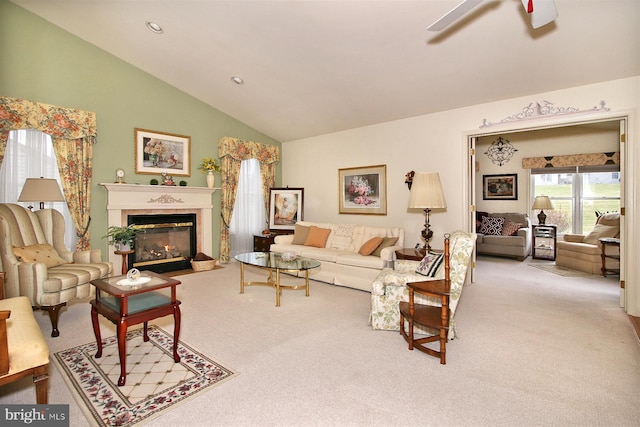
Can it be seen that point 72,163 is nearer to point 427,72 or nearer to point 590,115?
point 427,72

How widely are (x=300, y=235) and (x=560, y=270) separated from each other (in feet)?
15.9

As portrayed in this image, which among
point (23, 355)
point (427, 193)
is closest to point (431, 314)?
point (427, 193)

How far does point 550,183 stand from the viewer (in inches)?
298

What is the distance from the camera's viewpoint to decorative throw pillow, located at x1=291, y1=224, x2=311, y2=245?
5.96 metres

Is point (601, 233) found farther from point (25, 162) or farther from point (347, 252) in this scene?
point (25, 162)

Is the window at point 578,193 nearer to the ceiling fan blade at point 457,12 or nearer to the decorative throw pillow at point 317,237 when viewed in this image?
the decorative throw pillow at point 317,237

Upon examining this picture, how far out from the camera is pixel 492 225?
291 inches

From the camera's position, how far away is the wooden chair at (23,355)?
5.41ft

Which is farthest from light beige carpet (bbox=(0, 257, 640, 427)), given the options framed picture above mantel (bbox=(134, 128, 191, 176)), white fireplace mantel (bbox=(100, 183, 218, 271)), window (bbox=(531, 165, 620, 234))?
window (bbox=(531, 165, 620, 234))

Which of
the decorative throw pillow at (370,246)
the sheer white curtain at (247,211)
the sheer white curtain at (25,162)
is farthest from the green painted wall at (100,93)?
the decorative throw pillow at (370,246)

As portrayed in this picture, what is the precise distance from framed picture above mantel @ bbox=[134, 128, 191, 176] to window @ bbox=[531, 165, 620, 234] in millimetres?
7681

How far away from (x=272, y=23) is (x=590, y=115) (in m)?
3.97

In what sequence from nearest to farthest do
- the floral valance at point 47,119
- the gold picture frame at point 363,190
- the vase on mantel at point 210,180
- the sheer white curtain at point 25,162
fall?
1. the floral valance at point 47,119
2. the sheer white curtain at point 25,162
3. the gold picture frame at point 363,190
4. the vase on mantel at point 210,180

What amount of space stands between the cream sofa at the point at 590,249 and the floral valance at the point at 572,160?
1.14 m
